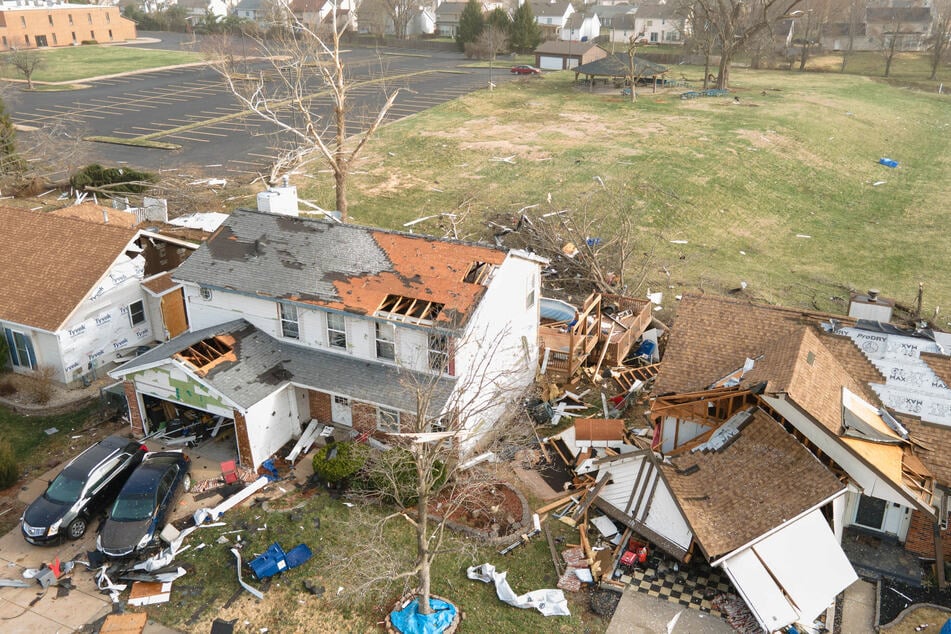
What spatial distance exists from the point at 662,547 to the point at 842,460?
471 cm

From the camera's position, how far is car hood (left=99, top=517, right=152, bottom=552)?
56.5 feet

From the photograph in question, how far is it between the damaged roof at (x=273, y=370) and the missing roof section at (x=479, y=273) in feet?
9.46

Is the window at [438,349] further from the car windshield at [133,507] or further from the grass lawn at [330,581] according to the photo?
the car windshield at [133,507]

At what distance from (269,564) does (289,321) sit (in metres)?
7.69

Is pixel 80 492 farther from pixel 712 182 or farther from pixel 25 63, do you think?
pixel 25 63

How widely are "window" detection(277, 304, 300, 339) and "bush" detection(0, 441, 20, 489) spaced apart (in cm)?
790

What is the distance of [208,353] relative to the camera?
21.3m

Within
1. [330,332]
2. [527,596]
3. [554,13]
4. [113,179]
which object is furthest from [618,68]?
[527,596]

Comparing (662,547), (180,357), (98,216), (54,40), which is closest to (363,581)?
(662,547)

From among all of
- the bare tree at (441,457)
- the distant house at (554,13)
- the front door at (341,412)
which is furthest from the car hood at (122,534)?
the distant house at (554,13)

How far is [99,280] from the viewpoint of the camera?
24812 mm

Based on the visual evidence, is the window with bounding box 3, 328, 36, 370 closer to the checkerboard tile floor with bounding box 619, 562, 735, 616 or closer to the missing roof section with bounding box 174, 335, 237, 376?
the missing roof section with bounding box 174, 335, 237, 376

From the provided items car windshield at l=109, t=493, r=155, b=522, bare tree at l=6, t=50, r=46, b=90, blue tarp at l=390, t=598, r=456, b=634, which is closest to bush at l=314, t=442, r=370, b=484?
car windshield at l=109, t=493, r=155, b=522

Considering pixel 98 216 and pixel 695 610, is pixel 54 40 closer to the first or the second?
pixel 98 216
